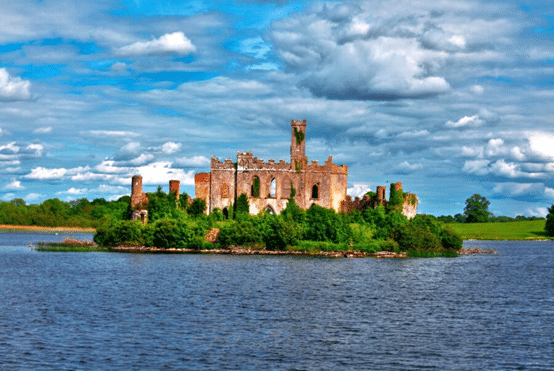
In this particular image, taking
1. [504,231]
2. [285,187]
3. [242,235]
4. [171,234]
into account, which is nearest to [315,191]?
[285,187]

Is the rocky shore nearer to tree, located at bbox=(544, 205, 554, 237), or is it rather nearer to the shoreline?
the shoreline

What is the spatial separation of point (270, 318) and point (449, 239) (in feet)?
180

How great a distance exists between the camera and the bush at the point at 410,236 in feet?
255

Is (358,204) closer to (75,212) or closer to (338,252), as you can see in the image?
(338,252)

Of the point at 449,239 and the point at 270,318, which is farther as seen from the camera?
the point at 449,239

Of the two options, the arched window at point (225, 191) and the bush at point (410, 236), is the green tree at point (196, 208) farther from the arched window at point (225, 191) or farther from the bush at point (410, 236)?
the bush at point (410, 236)

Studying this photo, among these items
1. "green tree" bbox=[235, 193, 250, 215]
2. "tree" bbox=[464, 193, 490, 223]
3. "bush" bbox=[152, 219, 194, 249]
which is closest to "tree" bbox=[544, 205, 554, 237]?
"tree" bbox=[464, 193, 490, 223]

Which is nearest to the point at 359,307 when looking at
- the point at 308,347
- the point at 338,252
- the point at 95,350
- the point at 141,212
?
the point at 308,347

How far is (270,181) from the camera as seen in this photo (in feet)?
274

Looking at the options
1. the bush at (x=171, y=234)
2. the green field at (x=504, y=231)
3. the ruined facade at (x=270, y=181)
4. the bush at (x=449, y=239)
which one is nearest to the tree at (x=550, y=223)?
the green field at (x=504, y=231)

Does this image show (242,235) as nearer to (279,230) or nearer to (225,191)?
(279,230)

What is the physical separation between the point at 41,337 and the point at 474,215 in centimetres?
15726

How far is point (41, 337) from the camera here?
88.0 ft

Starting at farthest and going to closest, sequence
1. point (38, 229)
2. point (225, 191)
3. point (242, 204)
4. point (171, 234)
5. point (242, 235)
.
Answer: point (38, 229) → point (225, 191) → point (242, 204) → point (171, 234) → point (242, 235)
